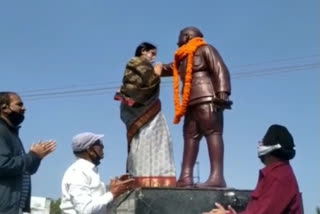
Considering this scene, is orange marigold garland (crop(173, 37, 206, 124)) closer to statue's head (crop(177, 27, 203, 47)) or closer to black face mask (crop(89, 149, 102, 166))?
statue's head (crop(177, 27, 203, 47))

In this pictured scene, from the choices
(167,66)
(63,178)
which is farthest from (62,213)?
(167,66)

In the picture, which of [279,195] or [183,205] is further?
[183,205]

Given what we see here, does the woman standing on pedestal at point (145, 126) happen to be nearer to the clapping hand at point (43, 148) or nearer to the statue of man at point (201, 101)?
the statue of man at point (201, 101)

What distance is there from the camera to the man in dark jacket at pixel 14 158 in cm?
369

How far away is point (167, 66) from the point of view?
5.59m

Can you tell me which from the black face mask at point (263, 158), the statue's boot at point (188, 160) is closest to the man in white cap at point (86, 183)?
the black face mask at point (263, 158)

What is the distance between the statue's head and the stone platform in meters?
1.58

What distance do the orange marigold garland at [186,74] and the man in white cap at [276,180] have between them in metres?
1.93

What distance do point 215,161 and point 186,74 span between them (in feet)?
2.84

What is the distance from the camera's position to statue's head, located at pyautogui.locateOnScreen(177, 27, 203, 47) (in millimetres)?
5500

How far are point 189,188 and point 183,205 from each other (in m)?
0.16

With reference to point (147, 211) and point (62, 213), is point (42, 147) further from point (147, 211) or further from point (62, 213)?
point (147, 211)

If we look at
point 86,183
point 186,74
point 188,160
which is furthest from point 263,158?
point 186,74

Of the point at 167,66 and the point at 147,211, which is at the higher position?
the point at 167,66
